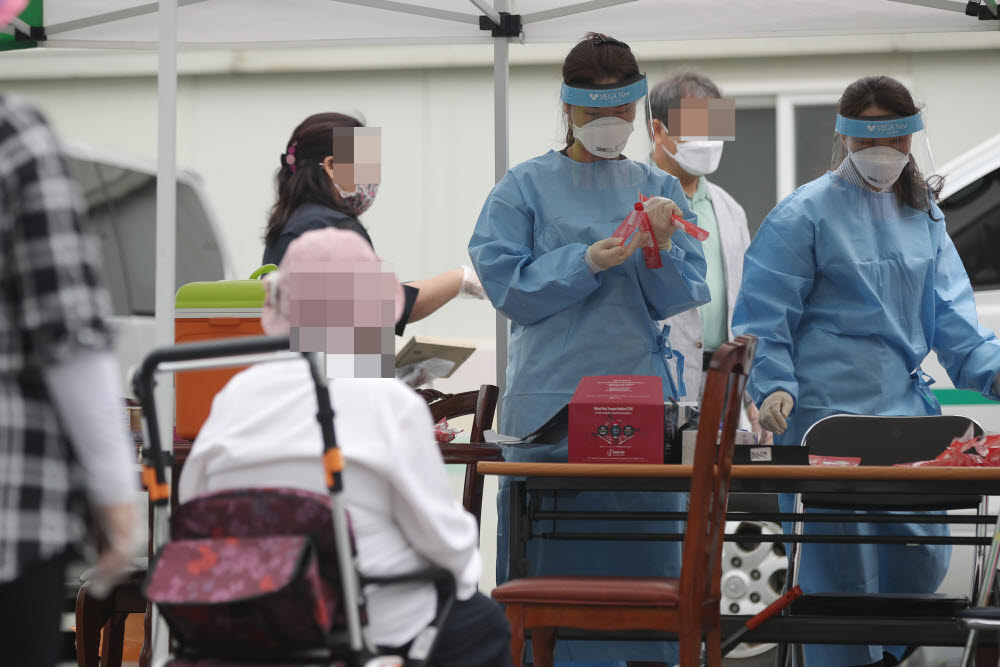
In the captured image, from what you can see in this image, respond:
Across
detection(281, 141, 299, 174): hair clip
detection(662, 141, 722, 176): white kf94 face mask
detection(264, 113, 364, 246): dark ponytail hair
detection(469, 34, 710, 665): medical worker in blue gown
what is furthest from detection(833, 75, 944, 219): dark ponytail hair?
detection(281, 141, 299, 174): hair clip

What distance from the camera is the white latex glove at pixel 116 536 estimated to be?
1.47m

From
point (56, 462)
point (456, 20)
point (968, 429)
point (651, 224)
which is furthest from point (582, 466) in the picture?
point (456, 20)

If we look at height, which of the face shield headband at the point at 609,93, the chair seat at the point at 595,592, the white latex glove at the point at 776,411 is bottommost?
the chair seat at the point at 595,592

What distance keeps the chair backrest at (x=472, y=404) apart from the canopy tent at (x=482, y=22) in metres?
0.78

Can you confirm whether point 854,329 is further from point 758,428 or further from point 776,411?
point 758,428

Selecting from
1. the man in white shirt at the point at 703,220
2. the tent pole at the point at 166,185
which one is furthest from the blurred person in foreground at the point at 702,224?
the tent pole at the point at 166,185

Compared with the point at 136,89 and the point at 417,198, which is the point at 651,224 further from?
the point at 136,89

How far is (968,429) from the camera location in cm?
305

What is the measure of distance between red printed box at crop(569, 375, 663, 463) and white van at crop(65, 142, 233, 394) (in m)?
4.38

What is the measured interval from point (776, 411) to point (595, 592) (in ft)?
3.55

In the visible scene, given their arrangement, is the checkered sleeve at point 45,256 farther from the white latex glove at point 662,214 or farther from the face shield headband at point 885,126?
the face shield headband at point 885,126

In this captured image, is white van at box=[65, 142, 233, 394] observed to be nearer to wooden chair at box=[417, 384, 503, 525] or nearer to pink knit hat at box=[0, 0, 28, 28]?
wooden chair at box=[417, 384, 503, 525]

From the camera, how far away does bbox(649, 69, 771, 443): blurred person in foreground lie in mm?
4082

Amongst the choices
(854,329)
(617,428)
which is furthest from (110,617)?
(854,329)
